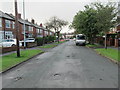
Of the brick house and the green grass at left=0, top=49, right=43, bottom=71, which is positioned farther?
the brick house

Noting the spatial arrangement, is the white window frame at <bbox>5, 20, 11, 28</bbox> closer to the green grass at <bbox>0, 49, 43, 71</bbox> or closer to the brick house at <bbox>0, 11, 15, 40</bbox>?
the brick house at <bbox>0, 11, 15, 40</bbox>

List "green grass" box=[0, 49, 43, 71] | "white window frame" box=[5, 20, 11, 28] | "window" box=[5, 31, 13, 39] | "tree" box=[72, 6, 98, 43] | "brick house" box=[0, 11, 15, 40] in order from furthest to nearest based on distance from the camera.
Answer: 1. "white window frame" box=[5, 20, 11, 28]
2. "window" box=[5, 31, 13, 39]
3. "brick house" box=[0, 11, 15, 40]
4. "tree" box=[72, 6, 98, 43]
5. "green grass" box=[0, 49, 43, 71]

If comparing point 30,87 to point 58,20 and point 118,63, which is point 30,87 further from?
point 58,20

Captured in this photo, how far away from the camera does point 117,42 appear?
2681 centimetres

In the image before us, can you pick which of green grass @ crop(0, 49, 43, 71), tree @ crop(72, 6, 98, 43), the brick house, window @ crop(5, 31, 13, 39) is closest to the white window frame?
the brick house

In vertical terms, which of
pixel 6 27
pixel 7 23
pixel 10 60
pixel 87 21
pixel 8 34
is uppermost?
pixel 7 23

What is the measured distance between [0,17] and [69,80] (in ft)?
103

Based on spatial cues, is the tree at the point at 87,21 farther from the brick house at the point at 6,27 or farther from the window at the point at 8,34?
the window at the point at 8,34

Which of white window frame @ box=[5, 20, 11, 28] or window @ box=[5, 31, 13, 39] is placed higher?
white window frame @ box=[5, 20, 11, 28]

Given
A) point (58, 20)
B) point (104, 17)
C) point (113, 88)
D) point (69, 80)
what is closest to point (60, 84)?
point (69, 80)

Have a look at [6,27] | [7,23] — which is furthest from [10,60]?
[7,23]

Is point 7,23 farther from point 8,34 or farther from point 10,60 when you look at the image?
point 10,60

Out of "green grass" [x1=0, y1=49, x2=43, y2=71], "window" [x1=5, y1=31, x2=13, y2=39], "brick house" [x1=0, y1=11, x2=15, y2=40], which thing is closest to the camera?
"green grass" [x1=0, y1=49, x2=43, y2=71]

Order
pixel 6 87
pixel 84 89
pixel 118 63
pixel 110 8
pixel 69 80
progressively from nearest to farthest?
pixel 84 89 < pixel 6 87 < pixel 69 80 < pixel 118 63 < pixel 110 8
